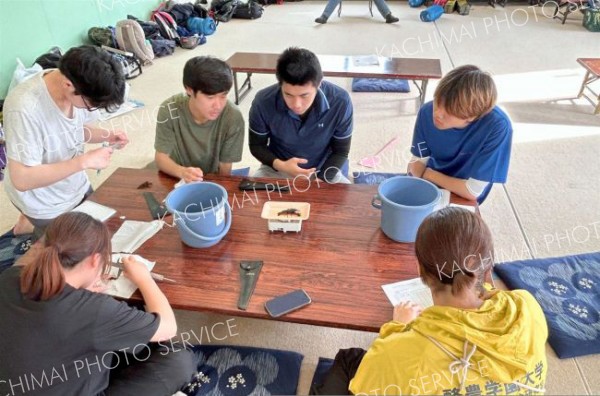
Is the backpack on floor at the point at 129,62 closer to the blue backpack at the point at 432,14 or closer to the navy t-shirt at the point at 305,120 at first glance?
the navy t-shirt at the point at 305,120

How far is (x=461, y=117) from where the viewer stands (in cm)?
154

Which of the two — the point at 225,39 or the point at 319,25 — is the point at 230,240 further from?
the point at 319,25

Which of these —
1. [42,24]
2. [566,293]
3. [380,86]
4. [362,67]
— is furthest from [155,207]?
[42,24]

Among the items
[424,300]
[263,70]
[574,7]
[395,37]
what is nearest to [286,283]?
[424,300]

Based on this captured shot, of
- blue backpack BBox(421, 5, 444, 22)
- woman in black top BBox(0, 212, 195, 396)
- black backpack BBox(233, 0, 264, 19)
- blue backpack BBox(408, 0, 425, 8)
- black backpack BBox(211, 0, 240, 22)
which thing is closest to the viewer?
woman in black top BBox(0, 212, 195, 396)

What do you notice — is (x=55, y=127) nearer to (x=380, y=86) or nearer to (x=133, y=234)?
(x=133, y=234)

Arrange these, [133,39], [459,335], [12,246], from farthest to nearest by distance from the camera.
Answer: [133,39] < [12,246] < [459,335]

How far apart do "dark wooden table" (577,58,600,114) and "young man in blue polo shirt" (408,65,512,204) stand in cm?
238

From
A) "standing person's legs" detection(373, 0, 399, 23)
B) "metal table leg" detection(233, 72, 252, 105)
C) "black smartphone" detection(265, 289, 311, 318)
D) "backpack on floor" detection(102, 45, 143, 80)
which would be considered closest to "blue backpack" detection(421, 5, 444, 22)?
"standing person's legs" detection(373, 0, 399, 23)

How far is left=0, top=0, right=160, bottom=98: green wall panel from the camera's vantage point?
3.56 meters

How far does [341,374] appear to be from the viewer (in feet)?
4.43

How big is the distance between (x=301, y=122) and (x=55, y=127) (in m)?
1.03

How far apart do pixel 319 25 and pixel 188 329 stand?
5285mm

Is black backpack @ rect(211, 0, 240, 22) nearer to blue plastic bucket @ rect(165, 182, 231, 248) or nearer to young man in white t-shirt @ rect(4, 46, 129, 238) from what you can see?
young man in white t-shirt @ rect(4, 46, 129, 238)
